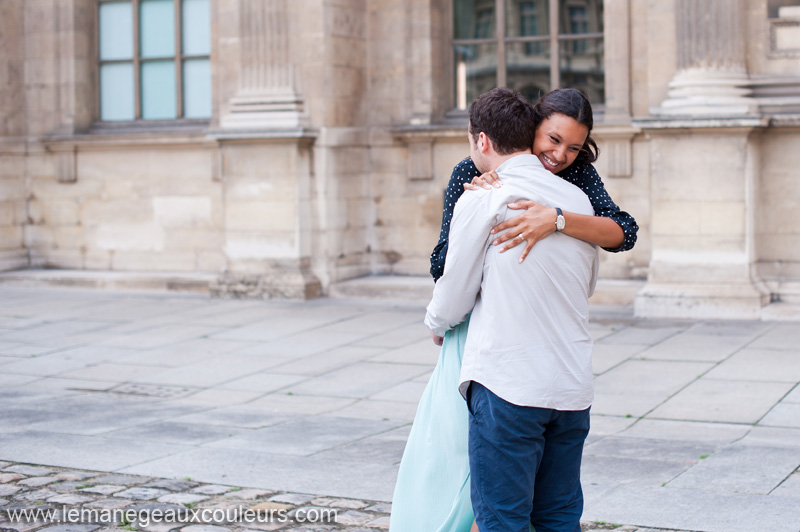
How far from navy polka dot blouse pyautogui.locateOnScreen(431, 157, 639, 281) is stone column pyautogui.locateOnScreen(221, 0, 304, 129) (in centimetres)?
900

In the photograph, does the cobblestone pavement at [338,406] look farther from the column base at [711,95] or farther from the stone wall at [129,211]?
the stone wall at [129,211]

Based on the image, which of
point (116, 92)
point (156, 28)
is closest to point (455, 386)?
point (156, 28)

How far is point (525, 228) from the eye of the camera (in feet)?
10.2

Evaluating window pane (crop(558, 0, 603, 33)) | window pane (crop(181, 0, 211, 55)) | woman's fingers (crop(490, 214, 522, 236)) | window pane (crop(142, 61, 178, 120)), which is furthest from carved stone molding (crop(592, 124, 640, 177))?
woman's fingers (crop(490, 214, 522, 236))

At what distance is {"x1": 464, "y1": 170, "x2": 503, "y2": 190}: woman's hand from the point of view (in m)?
3.18

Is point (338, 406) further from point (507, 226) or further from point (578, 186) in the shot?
point (507, 226)

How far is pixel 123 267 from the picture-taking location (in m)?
14.0

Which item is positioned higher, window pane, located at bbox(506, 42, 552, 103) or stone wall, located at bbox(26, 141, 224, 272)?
window pane, located at bbox(506, 42, 552, 103)

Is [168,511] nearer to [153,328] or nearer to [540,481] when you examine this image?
[540,481]

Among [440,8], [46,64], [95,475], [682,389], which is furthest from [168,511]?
[46,64]

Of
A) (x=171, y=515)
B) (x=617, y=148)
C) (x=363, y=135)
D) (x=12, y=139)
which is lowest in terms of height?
(x=171, y=515)

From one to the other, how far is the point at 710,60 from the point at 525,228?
26.5 feet

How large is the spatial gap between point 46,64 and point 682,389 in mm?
10123

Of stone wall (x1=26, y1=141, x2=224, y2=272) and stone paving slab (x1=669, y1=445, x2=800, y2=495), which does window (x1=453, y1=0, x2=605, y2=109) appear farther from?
stone paving slab (x1=669, y1=445, x2=800, y2=495)
